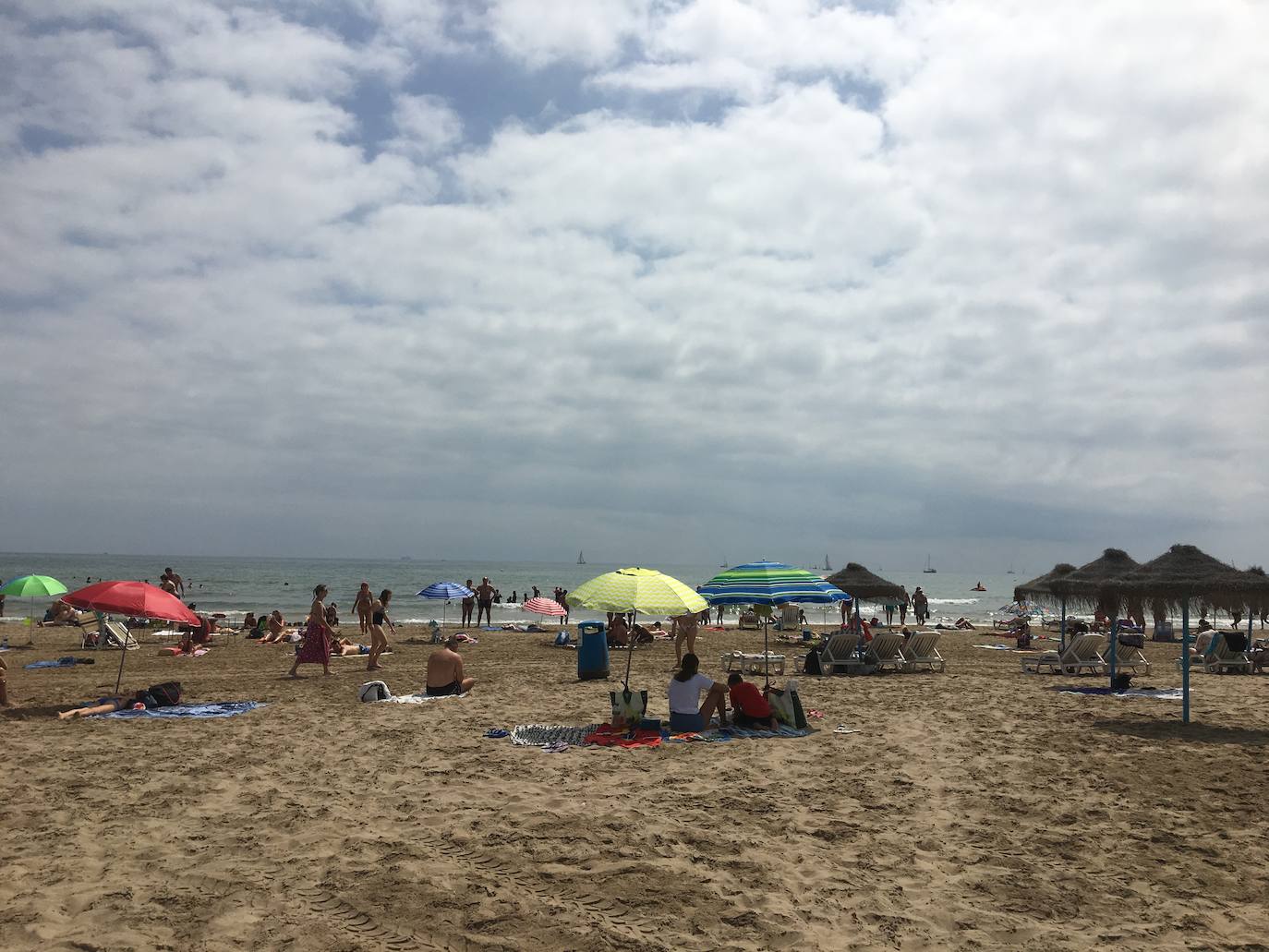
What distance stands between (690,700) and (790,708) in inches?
43.3

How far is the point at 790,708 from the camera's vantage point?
9.10m

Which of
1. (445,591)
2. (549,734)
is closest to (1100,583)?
(549,734)

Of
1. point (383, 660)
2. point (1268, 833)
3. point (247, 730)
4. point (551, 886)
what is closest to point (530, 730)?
point (247, 730)

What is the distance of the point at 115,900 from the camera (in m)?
4.46

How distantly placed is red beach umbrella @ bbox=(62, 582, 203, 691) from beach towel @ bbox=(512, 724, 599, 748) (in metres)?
4.15

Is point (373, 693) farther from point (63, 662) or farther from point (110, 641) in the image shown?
point (110, 641)

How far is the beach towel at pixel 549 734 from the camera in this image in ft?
27.0

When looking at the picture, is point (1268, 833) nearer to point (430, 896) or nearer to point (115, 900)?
point (430, 896)

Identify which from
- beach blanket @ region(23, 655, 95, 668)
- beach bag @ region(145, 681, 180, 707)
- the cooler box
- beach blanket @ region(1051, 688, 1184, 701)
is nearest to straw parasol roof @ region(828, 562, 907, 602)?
beach blanket @ region(1051, 688, 1184, 701)

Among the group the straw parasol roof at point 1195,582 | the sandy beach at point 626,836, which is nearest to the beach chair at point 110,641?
the sandy beach at point 626,836

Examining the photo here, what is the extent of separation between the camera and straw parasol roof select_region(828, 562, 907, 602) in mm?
17625

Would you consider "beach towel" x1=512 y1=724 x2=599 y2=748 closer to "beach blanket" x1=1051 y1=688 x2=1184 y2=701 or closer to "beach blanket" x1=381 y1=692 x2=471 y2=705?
"beach blanket" x1=381 y1=692 x2=471 y2=705

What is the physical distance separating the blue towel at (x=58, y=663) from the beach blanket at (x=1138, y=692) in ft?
54.1

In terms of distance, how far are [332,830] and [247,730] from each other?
382 centimetres
